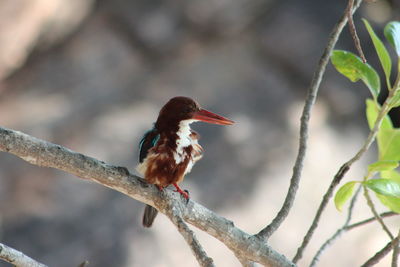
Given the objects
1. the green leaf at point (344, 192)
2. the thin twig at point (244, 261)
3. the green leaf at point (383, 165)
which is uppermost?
the green leaf at point (383, 165)

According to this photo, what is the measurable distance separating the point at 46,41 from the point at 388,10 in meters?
2.83

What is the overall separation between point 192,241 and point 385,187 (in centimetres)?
51

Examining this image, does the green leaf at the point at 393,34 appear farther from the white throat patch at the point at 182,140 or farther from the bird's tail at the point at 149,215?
the bird's tail at the point at 149,215

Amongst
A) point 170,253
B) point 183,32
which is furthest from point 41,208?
point 183,32

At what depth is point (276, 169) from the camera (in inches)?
183

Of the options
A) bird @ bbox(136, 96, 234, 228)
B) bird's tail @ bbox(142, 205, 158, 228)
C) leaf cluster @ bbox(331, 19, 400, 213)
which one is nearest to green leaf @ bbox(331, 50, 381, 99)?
leaf cluster @ bbox(331, 19, 400, 213)

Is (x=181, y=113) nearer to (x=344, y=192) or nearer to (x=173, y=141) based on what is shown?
(x=173, y=141)

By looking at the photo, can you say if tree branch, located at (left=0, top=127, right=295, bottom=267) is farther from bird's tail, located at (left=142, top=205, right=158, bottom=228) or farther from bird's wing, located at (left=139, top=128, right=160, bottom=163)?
bird's tail, located at (left=142, top=205, right=158, bottom=228)

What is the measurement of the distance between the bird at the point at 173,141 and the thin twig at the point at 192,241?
325mm

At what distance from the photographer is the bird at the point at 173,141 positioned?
1825 mm

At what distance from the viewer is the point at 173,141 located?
187 centimetres

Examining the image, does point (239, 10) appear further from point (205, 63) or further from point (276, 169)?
point (276, 169)

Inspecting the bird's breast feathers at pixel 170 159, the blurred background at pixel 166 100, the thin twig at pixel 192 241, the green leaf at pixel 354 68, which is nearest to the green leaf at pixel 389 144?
the green leaf at pixel 354 68

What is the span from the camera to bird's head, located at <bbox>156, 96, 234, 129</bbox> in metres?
1.83
